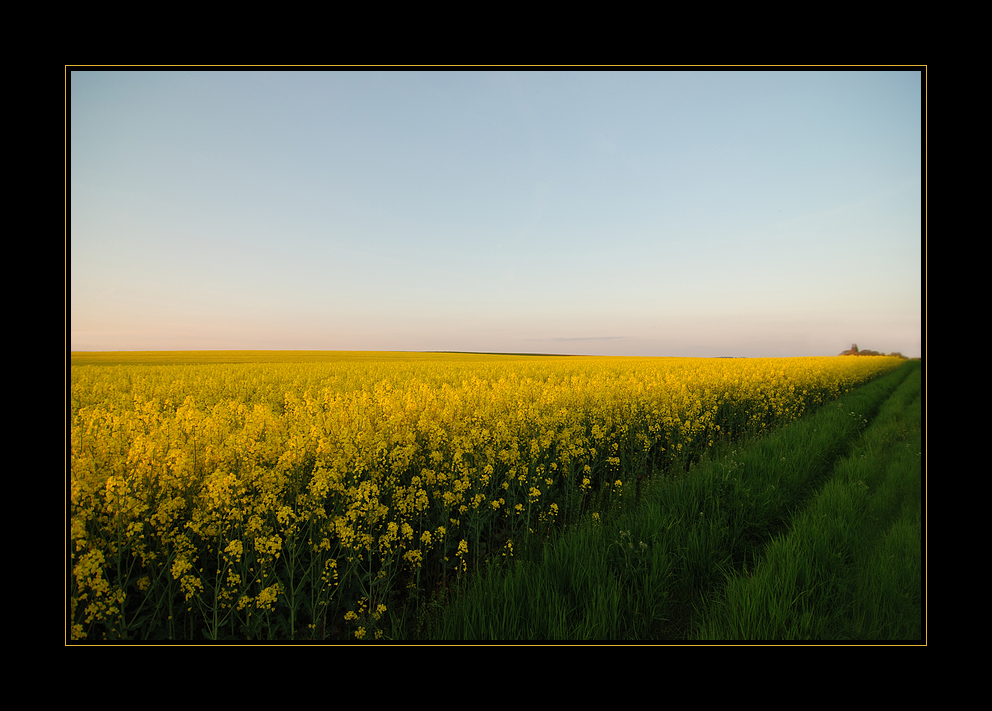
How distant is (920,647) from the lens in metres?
2.77

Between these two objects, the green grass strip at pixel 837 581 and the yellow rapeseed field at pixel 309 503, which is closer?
the yellow rapeseed field at pixel 309 503

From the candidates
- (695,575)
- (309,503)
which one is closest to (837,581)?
(695,575)

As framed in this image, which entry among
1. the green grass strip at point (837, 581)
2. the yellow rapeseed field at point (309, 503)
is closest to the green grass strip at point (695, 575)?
the green grass strip at point (837, 581)

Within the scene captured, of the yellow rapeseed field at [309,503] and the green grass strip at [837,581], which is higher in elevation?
the yellow rapeseed field at [309,503]

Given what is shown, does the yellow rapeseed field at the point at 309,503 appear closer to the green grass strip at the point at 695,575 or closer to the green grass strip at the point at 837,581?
the green grass strip at the point at 695,575

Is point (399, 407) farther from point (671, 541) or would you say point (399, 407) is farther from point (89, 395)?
point (89, 395)

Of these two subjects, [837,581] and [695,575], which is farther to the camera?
[695,575]

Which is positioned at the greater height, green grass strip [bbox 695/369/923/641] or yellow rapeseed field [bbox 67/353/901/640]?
yellow rapeseed field [bbox 67/353/901/640]

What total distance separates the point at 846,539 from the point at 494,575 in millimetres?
3473

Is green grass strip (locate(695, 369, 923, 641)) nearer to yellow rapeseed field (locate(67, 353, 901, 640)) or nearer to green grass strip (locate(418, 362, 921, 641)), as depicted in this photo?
green grass strip (locate(418, 362, 921, 641))

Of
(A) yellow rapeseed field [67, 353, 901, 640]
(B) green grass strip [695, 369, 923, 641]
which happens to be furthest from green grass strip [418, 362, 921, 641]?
(A) yellow rapeseed field [67, 353, 901, 640]

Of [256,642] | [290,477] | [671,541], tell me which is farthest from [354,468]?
[671,541]

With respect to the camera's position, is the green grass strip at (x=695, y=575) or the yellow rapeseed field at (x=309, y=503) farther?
the green grass strip at (x=695, y=575)

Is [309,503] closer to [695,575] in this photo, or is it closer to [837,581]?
[695,575]
